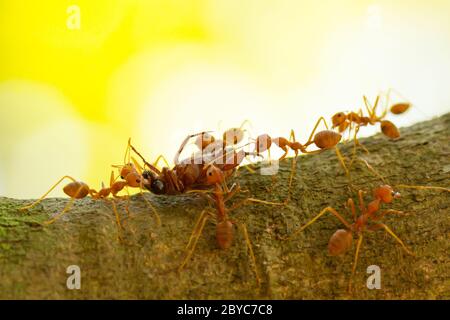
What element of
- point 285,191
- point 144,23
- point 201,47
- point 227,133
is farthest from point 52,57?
point 285,191

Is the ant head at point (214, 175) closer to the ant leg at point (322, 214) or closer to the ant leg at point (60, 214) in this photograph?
the ant leg at point (322, 214)

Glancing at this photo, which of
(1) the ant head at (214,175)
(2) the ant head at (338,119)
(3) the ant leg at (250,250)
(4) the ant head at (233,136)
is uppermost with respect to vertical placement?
(2) the ant head at (338,119)

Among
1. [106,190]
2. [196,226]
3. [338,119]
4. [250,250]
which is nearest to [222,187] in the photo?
[196,226]

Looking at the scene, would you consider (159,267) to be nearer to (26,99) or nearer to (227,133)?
(227,133)

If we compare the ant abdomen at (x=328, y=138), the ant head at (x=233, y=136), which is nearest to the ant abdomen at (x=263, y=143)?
the ant head at (x=233, y=136)

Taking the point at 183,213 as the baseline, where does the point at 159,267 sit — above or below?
below

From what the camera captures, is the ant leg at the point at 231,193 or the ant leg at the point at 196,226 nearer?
the ant leg at the point at 196,226
